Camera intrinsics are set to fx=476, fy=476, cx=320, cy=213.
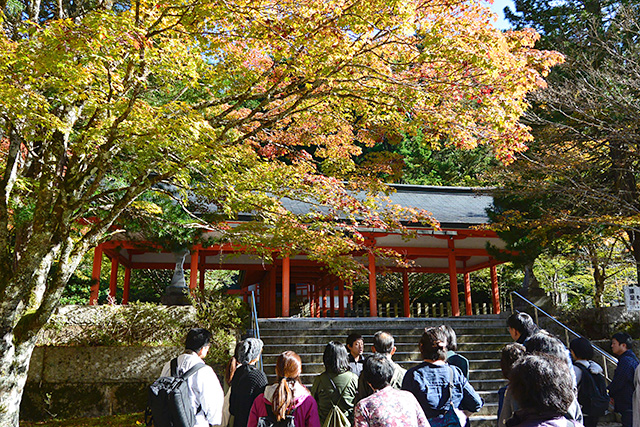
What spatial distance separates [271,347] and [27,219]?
4.70 metres

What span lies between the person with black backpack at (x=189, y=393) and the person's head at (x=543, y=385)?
2.11 meters

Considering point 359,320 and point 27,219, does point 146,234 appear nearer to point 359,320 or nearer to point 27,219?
point 27,219

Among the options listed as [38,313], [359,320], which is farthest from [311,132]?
[38,313]

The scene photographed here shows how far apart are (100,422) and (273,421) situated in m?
5.32

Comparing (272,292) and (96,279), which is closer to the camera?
(96,279)

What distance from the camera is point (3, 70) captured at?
15.6ft

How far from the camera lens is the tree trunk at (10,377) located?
5.41m

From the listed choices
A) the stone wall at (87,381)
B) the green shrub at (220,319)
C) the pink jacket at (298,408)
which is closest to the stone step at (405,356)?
the green shrub at (220,319)

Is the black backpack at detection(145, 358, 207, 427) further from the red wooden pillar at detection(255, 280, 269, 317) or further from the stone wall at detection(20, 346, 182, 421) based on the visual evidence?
the red wooden pillar at detection(255, 280, 269, 317)

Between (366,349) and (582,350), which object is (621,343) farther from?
(366,349)

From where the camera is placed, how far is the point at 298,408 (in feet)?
10.2

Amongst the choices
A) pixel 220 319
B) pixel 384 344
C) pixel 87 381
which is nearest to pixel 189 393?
pixel 384 344

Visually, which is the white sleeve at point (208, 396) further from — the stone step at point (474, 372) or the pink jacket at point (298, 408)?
the stone step at point (474, 372)

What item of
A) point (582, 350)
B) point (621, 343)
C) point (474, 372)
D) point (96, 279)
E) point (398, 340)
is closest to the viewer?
point (582, 350)
